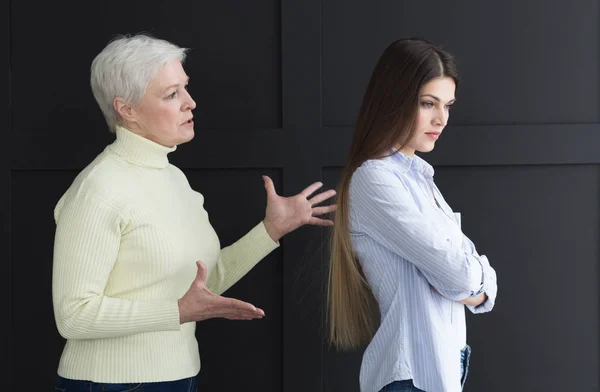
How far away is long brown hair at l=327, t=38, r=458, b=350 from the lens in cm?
183

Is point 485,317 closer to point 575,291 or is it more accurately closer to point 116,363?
point 575,291

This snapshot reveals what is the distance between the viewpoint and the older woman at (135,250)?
5.80 feet

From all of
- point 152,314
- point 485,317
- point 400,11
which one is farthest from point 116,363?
point 400,11

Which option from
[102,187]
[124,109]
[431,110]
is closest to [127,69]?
[124,109]

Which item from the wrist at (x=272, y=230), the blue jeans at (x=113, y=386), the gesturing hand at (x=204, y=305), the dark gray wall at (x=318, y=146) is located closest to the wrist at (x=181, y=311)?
the gesturing hand at (x=204, y=305)

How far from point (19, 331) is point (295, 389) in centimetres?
96

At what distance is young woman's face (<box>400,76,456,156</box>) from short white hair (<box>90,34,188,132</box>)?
669 mm

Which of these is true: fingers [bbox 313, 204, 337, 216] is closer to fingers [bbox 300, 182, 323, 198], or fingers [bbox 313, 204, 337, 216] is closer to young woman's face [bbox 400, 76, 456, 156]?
fingers [bbox 300, 182, 323, 198]

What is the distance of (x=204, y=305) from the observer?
1.78 m

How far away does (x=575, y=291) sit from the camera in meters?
2.39

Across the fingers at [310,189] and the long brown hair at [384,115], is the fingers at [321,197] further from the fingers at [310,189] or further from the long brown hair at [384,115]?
the long brown hair at [384,115]

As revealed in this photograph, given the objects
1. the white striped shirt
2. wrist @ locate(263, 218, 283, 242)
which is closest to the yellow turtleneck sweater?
wrist @ locate(263, 218, 283, 242)

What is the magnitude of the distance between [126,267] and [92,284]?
4.6 inches

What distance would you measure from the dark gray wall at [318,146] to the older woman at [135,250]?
0.45 meters
